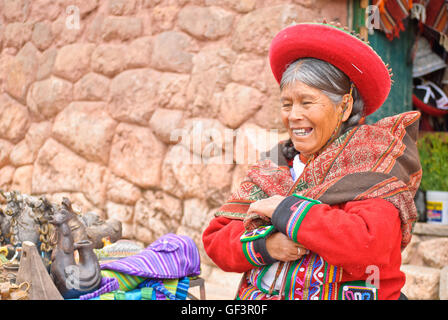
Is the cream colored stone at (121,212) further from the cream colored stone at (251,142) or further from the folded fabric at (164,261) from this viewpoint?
the folded fabric at (164,261)

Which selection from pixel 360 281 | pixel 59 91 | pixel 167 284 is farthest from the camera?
pixel 59 91

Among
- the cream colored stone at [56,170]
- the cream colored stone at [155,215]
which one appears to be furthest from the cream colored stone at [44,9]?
the cream colored stone at [155,215]

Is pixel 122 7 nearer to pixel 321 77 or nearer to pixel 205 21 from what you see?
pixel 205 21

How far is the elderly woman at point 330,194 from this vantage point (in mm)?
1355

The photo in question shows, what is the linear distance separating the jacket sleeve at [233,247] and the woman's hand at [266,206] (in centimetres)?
7

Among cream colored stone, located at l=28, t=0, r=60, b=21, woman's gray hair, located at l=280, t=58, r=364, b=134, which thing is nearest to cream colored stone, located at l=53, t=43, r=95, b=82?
cream colored stone, located at l=28, t=0, r=60, b=21

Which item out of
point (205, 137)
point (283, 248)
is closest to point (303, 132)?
point (283, 248)

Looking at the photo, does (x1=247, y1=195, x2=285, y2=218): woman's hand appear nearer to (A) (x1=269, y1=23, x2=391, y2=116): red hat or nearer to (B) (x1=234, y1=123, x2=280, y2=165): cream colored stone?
(A) (x1=269, y1=23, x2=391, y2=116): red hat

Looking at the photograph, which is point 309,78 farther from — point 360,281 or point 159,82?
point 159,82

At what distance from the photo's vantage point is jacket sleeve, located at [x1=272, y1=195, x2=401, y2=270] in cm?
132
